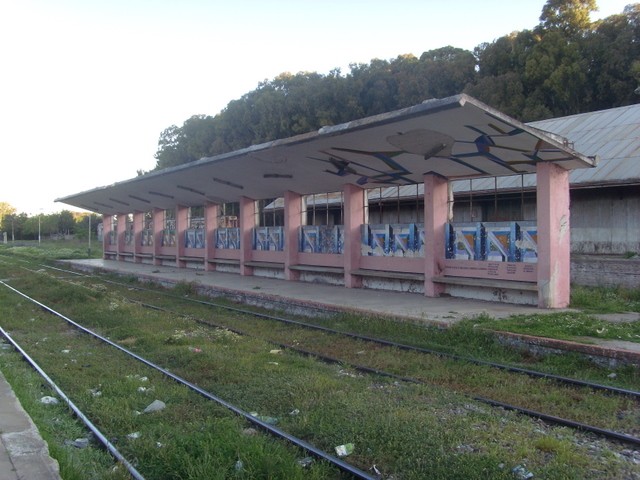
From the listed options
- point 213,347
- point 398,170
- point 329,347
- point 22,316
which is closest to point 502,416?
point 329,347

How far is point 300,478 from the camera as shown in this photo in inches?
175

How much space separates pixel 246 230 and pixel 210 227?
3.48 metres

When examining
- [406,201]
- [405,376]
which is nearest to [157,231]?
[406,201]

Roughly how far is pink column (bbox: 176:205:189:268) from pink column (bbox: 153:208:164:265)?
8.47 ft

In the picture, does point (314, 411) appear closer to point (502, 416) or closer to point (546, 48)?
point (502, 416)

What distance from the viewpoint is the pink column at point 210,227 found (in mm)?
25016

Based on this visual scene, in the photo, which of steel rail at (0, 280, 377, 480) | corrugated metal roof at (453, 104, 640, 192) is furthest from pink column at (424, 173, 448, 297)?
steel rail at (0, 280, 377, 480)

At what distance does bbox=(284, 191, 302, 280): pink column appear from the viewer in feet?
→ 64.3

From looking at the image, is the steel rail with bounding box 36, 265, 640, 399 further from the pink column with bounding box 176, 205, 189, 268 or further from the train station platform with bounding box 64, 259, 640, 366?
the pink column with bounding box 176, 205, 189, 268

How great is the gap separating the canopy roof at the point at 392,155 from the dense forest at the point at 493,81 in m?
21.4

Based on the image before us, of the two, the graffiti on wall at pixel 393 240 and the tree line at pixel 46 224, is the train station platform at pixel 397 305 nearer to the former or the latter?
the graffiti on wall at pixel 393 240

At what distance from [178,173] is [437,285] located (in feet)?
36.2

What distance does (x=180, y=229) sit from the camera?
27750mm

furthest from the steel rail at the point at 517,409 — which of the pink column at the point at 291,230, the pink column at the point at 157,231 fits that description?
the pink column at the point at 157,231
